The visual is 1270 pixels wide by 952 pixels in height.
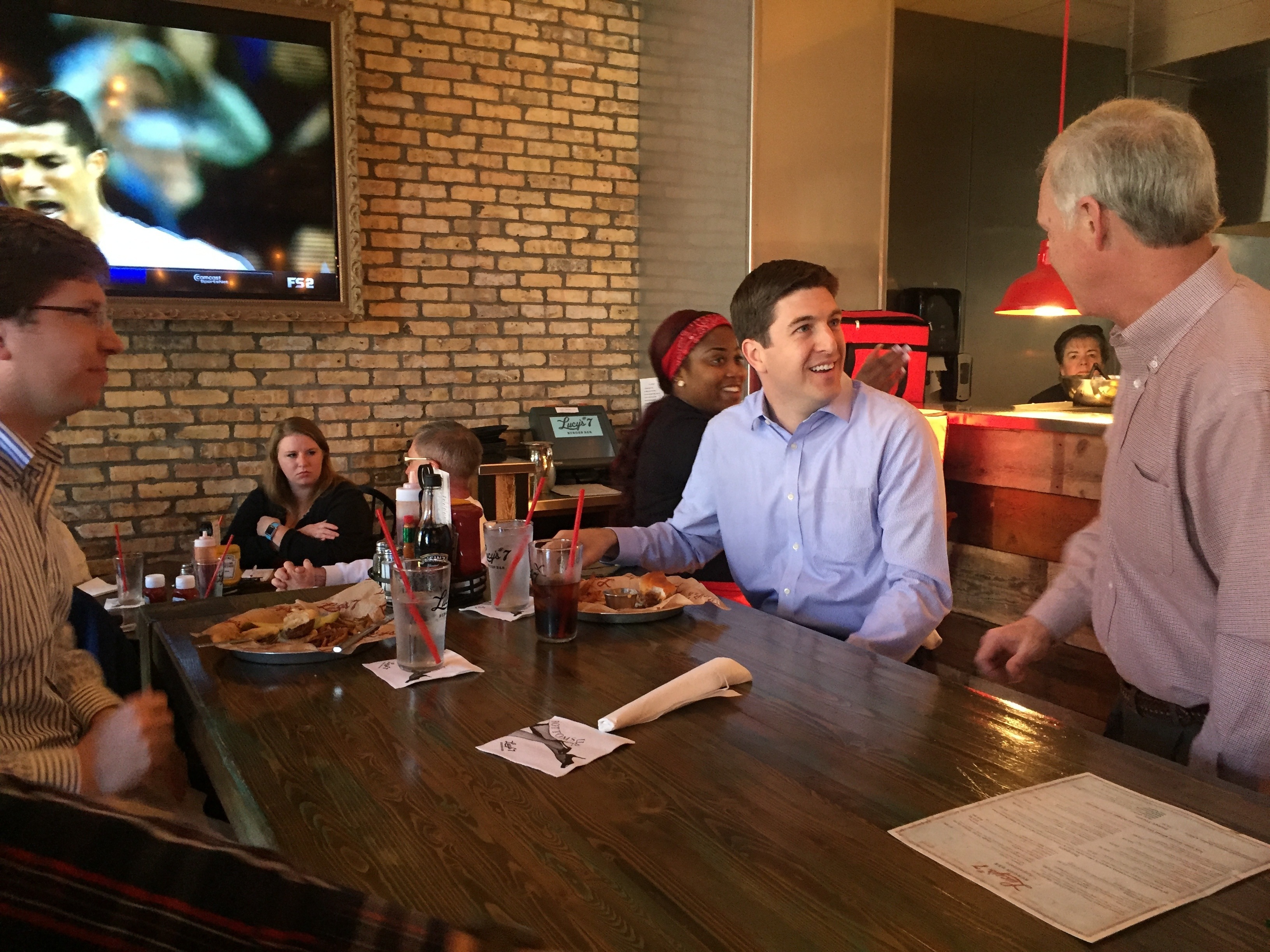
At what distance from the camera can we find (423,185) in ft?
15.4

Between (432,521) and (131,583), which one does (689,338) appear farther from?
(131,583)

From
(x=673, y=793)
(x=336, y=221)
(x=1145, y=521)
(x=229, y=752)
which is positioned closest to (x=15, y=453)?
(x=229, y=752)

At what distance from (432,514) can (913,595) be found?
3.28 feet

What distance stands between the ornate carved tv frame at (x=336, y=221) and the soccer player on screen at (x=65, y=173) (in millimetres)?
216

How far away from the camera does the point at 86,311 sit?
1555mm

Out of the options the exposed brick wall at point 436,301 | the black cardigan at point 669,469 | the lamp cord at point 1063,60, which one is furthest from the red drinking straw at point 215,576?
the lamp cord at point 1063,60

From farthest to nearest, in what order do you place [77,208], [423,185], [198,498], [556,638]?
[423,185]
[198,498]
[77,208]
[556,638]

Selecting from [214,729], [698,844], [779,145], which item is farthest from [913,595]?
[779,145]

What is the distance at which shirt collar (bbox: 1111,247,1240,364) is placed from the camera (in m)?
1.48

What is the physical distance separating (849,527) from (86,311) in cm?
158

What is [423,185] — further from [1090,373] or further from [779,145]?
[1090,373]

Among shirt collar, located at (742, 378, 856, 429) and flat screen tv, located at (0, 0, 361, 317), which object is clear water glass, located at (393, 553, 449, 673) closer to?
shirt collar, located at (742, 378, 856, 429)

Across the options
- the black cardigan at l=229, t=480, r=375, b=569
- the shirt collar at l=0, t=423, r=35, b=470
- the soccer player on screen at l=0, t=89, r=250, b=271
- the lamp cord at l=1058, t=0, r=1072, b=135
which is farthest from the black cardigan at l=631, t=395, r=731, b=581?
the lamp cord at l=1058, t=0, r=1072, b=135

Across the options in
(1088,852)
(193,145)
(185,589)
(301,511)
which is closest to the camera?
(1088,852)
